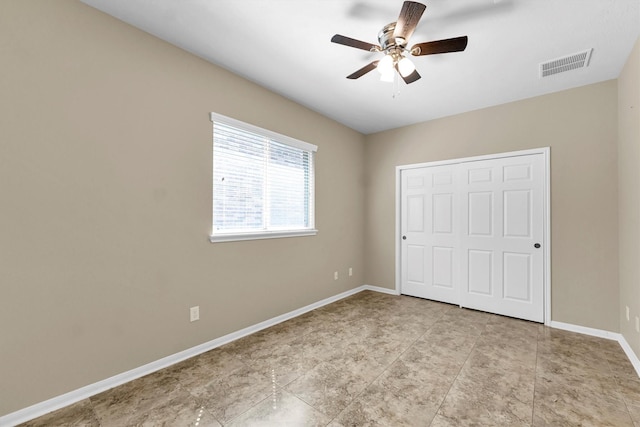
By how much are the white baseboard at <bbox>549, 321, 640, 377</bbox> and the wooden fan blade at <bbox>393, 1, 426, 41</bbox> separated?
318 cm

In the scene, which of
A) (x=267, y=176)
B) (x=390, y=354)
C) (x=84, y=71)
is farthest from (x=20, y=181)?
(x=390, y=354)

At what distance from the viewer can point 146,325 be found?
2186 mm

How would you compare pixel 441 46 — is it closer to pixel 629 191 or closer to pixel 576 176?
pixel 629 191

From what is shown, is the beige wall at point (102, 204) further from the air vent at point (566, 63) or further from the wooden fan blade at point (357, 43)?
the air vent at point (566, 63)

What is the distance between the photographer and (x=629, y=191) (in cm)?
246

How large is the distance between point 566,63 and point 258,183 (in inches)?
128

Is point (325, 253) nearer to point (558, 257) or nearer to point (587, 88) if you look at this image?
point (558, 257)

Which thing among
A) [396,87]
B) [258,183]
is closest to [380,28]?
[396,87]

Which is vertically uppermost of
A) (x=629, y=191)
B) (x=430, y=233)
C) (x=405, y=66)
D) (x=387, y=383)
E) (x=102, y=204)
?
(x=405, y=66)

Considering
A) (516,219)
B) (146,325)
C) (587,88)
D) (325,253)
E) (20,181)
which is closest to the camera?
(20,181)

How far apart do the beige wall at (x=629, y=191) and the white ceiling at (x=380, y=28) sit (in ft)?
0.89

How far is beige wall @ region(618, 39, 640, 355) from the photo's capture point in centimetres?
226

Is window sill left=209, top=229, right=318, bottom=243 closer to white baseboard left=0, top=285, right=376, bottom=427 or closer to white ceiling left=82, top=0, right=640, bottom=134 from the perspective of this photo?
white baseboard left=0, top=285, right=376, bottom=427

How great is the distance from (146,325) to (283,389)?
1214 millimetres
